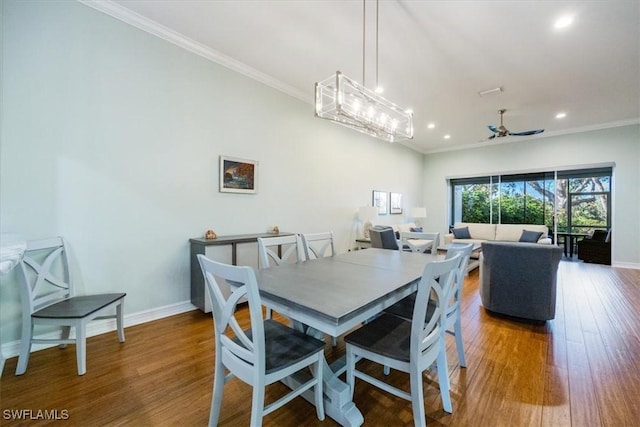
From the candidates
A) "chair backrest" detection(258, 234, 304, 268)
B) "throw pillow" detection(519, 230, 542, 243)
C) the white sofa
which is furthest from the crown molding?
"throw pillow" detection(519, 230, 542, 243)

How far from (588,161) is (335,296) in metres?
7.55

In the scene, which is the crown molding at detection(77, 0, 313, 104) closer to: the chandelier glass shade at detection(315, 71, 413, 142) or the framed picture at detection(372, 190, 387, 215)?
the chandelier glass shade at detection(315, 71, 413, 142)

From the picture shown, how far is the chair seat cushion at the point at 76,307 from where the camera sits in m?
1.86

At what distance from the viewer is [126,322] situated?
2607 mm

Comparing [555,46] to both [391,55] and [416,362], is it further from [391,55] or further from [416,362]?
[416,362]

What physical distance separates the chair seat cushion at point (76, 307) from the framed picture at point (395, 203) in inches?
227

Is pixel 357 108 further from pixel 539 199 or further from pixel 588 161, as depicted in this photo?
pixel 539 199

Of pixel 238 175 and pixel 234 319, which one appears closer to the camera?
pixel 234 319

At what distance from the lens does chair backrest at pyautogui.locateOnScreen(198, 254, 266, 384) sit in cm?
114

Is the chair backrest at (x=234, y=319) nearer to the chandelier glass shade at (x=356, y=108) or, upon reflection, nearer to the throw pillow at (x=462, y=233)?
the chandelier glass shade at (x=356, y=108)

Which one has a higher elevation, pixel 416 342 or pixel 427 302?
pixel 427 302

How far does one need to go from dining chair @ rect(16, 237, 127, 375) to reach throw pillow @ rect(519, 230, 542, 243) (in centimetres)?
717

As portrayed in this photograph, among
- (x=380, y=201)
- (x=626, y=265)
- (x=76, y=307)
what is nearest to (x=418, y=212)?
(x=380, y=201)

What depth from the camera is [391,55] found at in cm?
321
